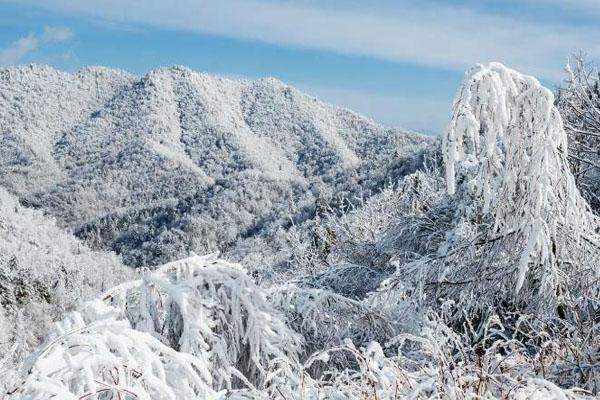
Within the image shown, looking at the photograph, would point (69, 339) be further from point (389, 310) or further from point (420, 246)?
point (420, 246)

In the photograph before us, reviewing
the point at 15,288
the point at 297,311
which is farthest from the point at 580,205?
the point at 15,288

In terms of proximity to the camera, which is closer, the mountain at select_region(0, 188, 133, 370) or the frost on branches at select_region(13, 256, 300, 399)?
the frost on branches at select_region(13, 256, 300, 399)

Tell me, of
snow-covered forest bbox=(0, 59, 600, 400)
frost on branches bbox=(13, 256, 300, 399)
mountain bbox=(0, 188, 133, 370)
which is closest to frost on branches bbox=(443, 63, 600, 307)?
snow-covered forest bbox=(0, 59, 600, 400)

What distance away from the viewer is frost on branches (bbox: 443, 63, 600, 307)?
136 inches

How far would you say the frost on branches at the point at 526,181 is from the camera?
11.3 ft

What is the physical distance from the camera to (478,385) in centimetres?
226

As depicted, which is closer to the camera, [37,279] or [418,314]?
[418,314]

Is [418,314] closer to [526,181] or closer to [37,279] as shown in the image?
[526,181]

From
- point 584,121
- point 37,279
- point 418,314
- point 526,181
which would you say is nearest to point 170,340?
point 418,314

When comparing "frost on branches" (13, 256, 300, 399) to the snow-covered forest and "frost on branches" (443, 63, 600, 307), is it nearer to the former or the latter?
the snow-covered forest

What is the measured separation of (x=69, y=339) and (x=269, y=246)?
87.7 m

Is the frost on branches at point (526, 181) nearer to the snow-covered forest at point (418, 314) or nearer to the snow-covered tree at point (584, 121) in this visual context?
the snow-covered forest at point (418, 314)

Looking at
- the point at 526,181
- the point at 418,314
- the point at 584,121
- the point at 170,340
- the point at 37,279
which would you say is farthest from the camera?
the point at 37,279

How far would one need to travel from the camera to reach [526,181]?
3.74m
